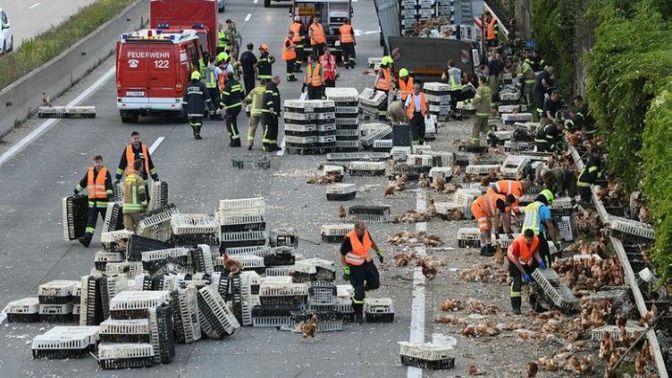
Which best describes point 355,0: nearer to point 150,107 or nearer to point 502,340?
point 150,107

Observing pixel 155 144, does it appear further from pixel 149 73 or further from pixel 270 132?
pixel 270 132

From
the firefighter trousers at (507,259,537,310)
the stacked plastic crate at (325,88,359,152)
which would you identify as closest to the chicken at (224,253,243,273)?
the firefighter trousers at (507,259,537,310)

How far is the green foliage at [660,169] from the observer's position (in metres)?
20.1

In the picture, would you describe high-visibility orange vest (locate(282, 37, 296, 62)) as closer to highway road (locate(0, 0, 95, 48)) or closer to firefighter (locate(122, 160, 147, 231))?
highway road (locate(0, 0, 95, 48))

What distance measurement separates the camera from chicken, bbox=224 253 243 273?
23.6 m

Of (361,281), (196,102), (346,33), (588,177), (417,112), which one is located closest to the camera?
(361,281)

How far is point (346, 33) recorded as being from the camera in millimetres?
49531

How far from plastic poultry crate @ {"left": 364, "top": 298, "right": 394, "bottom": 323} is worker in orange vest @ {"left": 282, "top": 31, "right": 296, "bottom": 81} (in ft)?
79.7

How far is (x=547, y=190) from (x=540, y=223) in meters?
1.52

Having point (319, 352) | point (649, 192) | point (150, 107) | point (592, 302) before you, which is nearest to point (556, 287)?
point (592, 302)

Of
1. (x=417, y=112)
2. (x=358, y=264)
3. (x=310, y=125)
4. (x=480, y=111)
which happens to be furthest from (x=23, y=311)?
(x=480, y=111)

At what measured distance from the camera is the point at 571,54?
43.0 meters

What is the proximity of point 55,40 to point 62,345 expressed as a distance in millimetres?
29204

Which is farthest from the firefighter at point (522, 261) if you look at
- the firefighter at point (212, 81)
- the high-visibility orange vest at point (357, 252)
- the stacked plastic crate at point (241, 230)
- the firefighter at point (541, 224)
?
the firefighter at point (212, 81)
